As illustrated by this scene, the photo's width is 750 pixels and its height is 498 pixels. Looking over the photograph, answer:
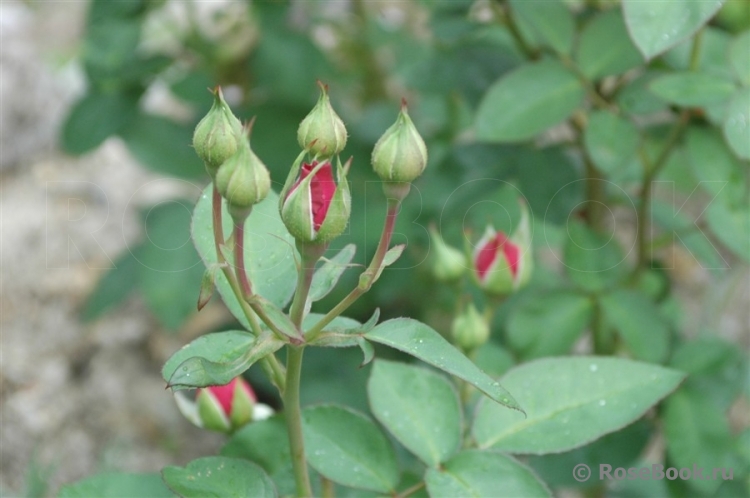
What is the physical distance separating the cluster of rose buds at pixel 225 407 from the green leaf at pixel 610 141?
0.47 meters

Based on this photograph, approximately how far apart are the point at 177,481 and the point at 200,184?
3.60ft

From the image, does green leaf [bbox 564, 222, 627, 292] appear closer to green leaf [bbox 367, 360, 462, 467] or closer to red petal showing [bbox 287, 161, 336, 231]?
green leaf [bbox 367, 360, 462, 467]

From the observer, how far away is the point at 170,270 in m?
1.41

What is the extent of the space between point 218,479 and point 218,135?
0.25m

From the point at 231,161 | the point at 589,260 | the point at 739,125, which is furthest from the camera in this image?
the point at 589,260

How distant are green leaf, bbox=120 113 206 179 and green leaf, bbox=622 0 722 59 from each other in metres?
0.87

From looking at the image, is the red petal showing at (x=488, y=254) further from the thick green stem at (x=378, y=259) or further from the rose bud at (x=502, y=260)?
the thick green stem at (x=378, y=259)

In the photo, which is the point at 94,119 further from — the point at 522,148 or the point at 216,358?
the point at 216,358

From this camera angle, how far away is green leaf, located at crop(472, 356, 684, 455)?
701 millimetres

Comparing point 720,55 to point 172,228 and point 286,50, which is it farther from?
point 172,228

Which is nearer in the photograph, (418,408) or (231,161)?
(231,161)

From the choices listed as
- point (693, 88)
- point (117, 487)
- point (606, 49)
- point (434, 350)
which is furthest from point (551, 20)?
point (117, 487)

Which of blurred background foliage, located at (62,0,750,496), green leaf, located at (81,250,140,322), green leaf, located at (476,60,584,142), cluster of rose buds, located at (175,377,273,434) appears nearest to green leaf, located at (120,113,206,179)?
blurred background foliage, located at (62,0,750,496)

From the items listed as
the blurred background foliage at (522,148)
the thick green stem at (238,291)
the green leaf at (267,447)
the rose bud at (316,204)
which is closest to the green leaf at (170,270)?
the blurred background foliage at (522,148)
